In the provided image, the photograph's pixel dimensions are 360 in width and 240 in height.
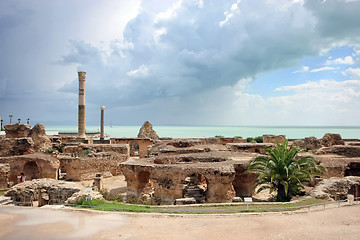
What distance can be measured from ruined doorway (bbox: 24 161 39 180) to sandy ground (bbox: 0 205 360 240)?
12.9m

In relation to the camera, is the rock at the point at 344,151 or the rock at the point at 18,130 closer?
the rock at the point at 344,151

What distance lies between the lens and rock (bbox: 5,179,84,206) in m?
13.6

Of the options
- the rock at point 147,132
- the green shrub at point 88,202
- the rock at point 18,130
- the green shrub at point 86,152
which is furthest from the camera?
the rock at point 147,132

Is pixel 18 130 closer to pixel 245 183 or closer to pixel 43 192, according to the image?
pixel 43 192

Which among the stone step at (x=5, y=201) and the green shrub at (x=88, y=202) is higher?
the green shrub at (x=88, y=202)

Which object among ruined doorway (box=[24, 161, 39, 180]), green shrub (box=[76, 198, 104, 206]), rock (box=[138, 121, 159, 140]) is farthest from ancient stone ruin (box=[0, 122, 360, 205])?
rock (box=[138, 121, 159, 140])

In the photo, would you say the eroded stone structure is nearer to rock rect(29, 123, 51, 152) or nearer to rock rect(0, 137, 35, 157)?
rock rect(0, 137, 35, 157)

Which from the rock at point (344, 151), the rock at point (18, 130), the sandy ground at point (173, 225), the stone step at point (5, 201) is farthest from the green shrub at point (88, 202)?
the rock at point (18, 130)

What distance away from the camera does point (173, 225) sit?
8.64 m

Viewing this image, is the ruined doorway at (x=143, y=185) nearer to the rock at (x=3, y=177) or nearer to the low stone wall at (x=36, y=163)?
the low stone wall at (x=36, y=163)

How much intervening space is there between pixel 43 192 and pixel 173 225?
28.0 ft

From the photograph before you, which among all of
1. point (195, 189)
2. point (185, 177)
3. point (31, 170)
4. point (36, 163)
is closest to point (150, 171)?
point (185, 177)

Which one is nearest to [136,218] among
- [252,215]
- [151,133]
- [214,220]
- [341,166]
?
[214,220]

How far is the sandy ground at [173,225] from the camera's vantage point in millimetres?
7727
